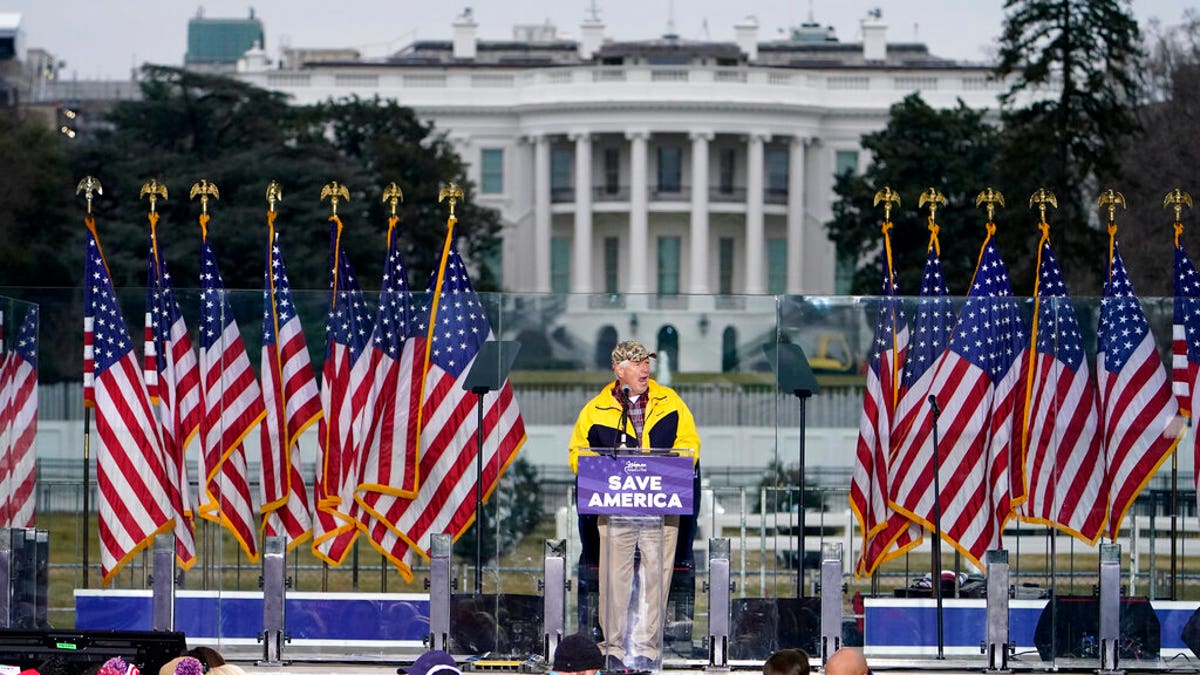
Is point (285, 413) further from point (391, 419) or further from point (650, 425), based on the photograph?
point (650, 425)

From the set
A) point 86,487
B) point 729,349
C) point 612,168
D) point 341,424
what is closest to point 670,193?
point 612,168

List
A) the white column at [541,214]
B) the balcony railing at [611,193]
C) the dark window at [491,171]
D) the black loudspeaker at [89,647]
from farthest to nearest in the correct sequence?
1. the dark window at [491,171]
2. the balcony railing at [611,193]
3. the white column at [541,214]
4. the black loudspeaker at [89,647]

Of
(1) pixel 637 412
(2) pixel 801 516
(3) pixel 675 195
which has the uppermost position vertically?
(3) pixel 675 195

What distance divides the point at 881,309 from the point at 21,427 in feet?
19.3

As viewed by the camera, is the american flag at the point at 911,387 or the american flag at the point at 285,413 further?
the american flag at the point at 285,413

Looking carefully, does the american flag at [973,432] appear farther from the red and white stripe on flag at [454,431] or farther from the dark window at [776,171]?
the dark window at [776,171]

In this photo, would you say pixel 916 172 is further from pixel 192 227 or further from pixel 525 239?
pixel 525 239

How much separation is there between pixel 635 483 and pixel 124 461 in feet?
13.5

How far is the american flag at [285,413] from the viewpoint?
66.5ft

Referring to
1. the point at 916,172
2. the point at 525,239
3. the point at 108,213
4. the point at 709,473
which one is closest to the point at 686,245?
the point at 525,239

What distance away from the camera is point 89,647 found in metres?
15.2

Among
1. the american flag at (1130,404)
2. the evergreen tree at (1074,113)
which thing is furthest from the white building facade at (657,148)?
the american flag at (1130,404)

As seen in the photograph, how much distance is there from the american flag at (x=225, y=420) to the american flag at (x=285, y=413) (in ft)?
0.47

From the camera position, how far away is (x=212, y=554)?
795 inches
